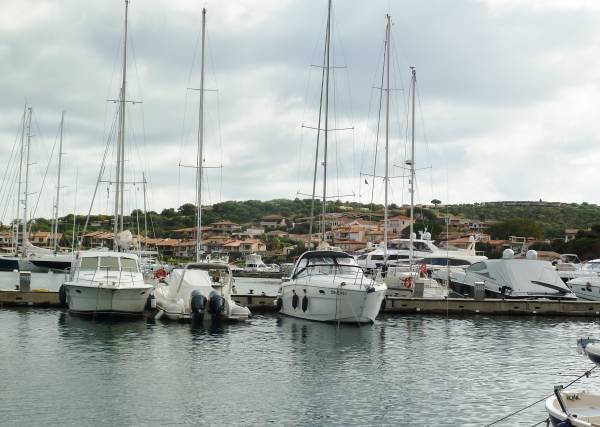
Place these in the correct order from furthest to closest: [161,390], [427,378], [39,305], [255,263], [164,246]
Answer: [164,246] < [255,263] < [39,305] < [427,378] < [161,390]

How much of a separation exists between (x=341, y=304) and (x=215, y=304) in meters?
5.48

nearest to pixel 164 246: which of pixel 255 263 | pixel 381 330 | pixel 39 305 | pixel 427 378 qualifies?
pixel 255 263

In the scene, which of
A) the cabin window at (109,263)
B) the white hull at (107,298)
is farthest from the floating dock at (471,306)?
the cabin window at (109,263)

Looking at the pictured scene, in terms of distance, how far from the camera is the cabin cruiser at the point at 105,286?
110ft

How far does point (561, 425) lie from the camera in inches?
472

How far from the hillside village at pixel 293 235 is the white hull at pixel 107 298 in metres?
68.0

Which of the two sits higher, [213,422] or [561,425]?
[561,425]

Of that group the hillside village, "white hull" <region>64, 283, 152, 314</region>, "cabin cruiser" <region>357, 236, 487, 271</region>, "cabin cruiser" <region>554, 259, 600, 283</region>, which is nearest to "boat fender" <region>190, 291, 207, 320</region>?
"white hull" <region>64, 283, 152, 314</region>

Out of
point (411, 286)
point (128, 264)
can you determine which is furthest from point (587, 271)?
point (128, 264)

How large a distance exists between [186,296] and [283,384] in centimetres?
1397

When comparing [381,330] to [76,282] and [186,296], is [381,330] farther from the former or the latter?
[76,282]

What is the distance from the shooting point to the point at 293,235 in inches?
6865

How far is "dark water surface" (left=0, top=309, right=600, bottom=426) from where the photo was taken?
1769 cm

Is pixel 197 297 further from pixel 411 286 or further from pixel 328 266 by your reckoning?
pixel 411 286
